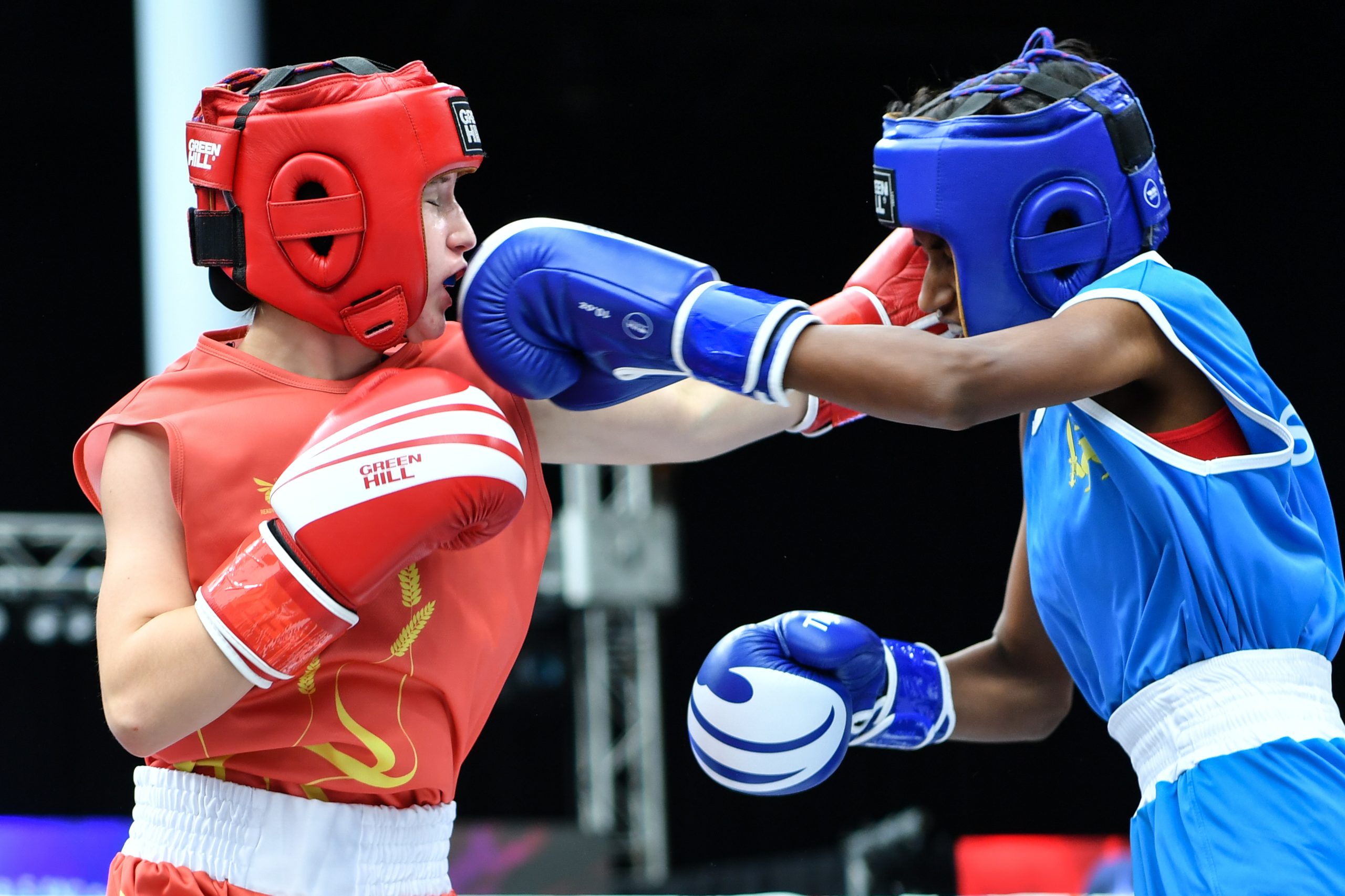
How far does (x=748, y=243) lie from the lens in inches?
399

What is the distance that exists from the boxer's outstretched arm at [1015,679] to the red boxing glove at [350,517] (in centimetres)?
97

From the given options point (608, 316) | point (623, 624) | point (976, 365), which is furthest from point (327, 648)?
point (623, 624)

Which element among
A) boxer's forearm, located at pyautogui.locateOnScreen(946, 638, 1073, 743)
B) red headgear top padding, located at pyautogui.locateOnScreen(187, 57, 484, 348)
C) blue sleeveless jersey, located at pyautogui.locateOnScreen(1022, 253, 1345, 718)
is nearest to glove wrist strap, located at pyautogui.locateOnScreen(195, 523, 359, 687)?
red headgear top padding, located at pyautogui.locateOnScreen(187, 57, 484, 348)

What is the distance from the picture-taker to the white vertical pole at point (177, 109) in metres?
4.71

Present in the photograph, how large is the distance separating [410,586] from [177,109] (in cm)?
374

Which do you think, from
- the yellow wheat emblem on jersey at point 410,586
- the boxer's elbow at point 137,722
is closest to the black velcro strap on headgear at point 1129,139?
the yellow wheat emblem on jersey at point 410,586

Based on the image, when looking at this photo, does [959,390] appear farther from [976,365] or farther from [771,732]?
[771,732]

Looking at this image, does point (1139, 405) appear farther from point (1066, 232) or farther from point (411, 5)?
point (411, 5)

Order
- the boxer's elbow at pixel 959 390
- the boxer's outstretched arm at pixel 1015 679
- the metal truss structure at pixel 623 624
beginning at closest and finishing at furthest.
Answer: the boxer's elbow at pixel 959 390, the boxer's outstretched arm at pixel 1015 679, the metal truss structure at pixel 623 624

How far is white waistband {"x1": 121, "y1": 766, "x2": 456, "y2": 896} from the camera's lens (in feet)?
5.70

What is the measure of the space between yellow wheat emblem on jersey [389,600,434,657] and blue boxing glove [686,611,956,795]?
1.59 feet

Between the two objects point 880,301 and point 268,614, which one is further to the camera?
point 880,301

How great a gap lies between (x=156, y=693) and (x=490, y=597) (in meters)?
0.47

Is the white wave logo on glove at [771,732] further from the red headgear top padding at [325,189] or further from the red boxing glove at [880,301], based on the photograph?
the red headgear top padding at [325,189]
